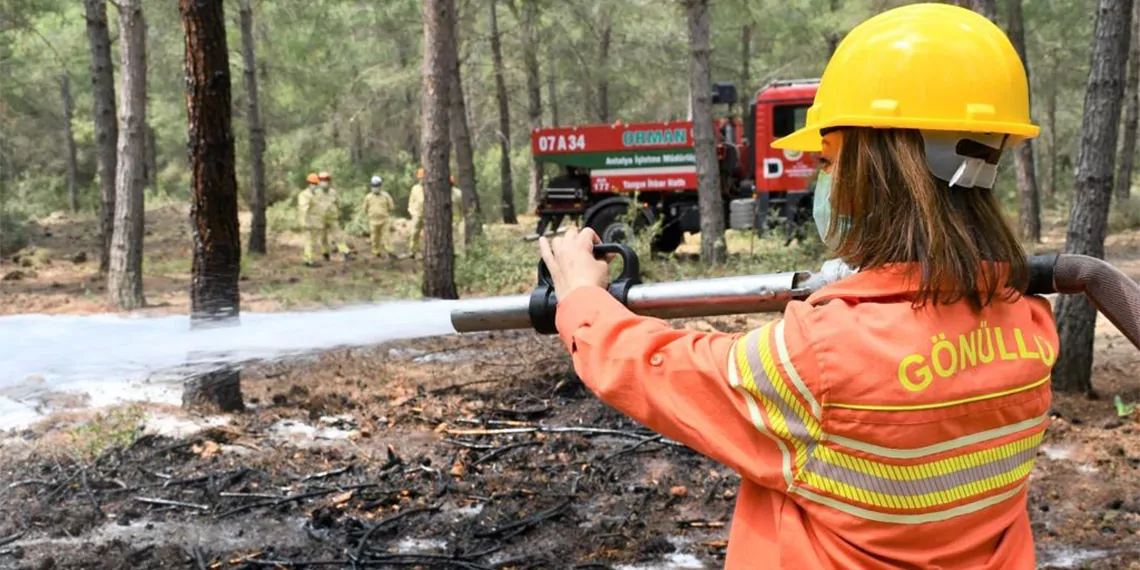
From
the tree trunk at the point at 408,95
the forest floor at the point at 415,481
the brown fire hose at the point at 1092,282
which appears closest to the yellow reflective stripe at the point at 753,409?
the brown fire hose at the point at 1092,282

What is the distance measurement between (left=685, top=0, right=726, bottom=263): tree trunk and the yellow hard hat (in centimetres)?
1088

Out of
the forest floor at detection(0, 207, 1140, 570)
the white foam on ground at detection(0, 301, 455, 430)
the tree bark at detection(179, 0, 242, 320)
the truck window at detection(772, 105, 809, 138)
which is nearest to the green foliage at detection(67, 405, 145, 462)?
the forest floor at detection(0, 207, 1140, 570)

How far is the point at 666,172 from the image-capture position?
54.3 feet

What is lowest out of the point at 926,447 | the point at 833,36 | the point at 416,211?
the point at 926,447

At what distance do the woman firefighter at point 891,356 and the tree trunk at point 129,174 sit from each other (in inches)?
424

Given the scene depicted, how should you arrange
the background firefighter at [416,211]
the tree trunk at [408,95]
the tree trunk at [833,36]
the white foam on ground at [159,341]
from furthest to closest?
1. the tree trunk at [408,95]
2. the tree trunk at [833,36]
3. the background firefighter at [416,211]
4. the white foam on ground at [159,341]

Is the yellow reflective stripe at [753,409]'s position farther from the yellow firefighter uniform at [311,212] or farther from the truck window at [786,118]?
the yellow firefighter uniform at [311,212]

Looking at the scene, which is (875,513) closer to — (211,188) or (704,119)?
(211,188)

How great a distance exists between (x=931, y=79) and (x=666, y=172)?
15.4m

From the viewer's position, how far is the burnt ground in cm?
435

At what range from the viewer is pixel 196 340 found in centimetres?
458

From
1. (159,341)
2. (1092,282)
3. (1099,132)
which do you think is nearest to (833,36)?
(1099,132)

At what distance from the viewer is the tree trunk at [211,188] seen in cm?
602

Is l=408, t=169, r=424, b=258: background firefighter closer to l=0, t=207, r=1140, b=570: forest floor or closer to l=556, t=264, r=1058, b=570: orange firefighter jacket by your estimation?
l=0, t=207, r=1140, b=570: forest floor
